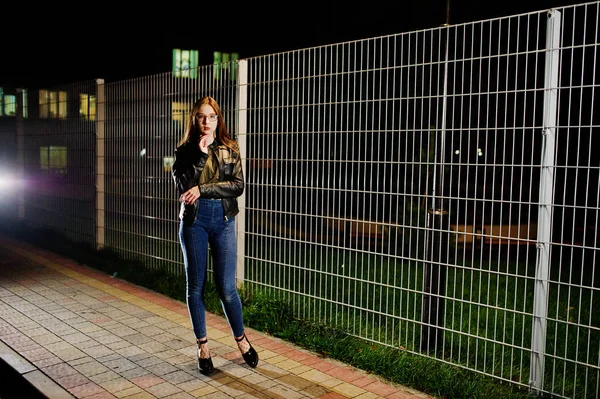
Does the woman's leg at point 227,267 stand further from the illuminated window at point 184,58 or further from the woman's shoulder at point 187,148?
the illuminated window at point 184,58

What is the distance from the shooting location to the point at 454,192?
476 centimetres

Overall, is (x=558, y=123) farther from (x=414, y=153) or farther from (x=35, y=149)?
(x=35, y=149)

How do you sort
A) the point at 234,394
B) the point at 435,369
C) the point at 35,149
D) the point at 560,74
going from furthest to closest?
the point at 35,149, the point at 435,369, the point at 234,394, the point at 560,74

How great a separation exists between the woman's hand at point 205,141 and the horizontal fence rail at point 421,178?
1163mm

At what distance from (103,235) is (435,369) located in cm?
637

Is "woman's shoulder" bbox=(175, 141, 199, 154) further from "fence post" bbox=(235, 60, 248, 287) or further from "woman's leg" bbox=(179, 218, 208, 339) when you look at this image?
"fence post" bbox=(235, 60, 248, 287)

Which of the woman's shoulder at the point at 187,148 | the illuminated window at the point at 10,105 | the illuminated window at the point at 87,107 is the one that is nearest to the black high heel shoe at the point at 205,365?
the woman's shoulder at the point at 187,148

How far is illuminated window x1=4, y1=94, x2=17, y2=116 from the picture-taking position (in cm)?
1295

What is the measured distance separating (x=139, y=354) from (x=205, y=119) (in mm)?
2167

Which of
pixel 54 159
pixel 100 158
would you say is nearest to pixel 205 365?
pixel 100 158

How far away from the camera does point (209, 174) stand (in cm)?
473

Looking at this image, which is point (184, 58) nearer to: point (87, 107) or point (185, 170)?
point (87, 107)

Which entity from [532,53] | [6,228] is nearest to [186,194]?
[532,53]

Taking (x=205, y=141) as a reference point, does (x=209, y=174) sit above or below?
below
